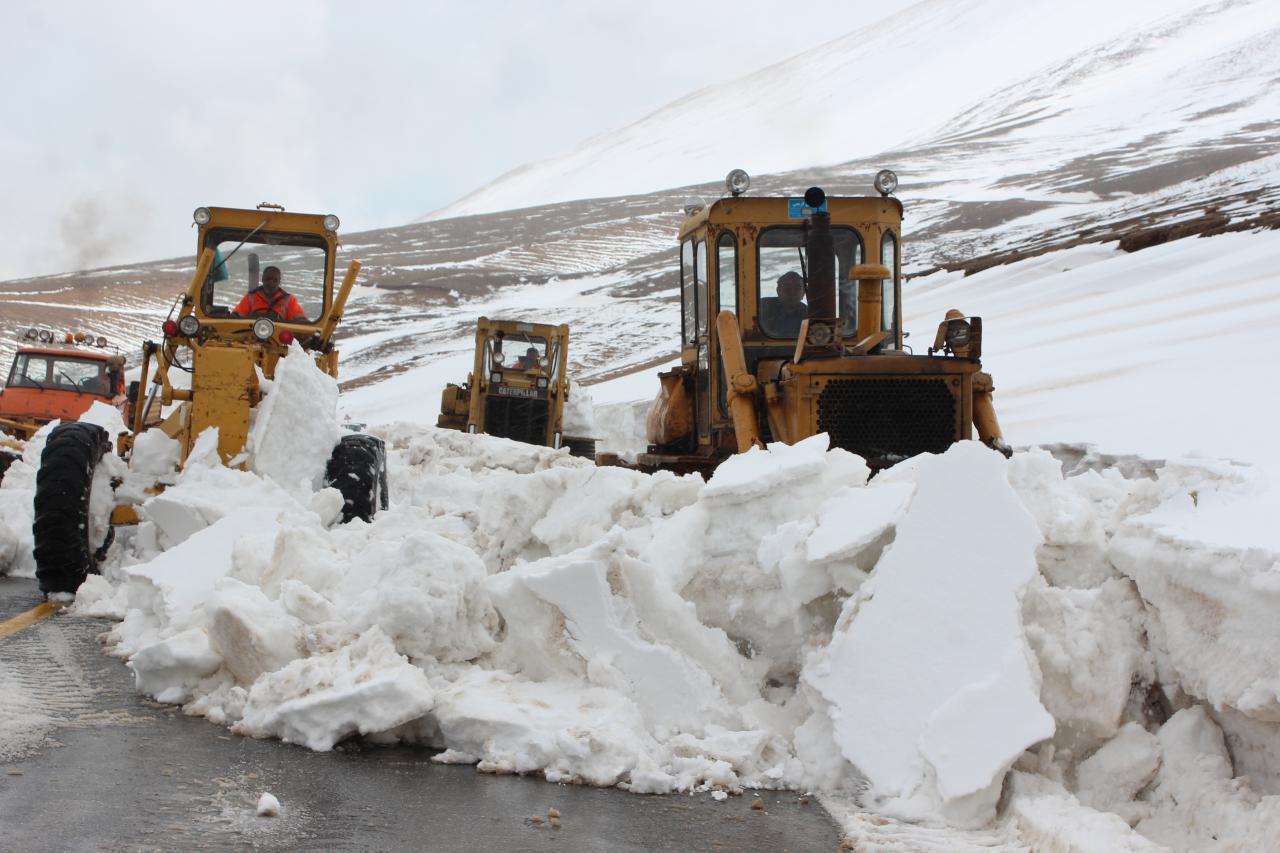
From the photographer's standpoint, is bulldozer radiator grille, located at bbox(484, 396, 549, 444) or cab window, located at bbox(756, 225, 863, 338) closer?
cab window, located at bbox(756, 225, 863, 338)

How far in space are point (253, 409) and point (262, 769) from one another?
4367 mm

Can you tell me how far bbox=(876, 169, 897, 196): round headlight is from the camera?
8.98m

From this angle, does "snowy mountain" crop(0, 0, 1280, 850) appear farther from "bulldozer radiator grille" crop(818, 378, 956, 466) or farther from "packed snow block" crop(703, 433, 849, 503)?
"bulldozer radiator grille" crop(818, 378, 956, 466)

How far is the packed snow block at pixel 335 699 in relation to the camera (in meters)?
4.77

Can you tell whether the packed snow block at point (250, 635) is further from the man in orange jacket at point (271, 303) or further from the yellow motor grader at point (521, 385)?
the yellow motor grader at point (521, 385)

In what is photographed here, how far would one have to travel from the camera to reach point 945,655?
4445 mm

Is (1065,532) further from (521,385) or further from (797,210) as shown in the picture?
(521,385)

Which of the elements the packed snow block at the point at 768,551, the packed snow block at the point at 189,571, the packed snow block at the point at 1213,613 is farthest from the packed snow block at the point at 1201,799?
the packed snow block at the point at 189,571

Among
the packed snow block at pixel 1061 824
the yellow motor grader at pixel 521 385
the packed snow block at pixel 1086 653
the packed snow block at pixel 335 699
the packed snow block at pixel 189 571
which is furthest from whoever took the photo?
the yellow motor grader at pixel 521 385

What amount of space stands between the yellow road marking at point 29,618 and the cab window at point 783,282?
4.56 meters

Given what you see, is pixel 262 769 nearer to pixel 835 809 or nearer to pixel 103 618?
pixel 835 809

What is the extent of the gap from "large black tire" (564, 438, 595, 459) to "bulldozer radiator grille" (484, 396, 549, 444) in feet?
2.47

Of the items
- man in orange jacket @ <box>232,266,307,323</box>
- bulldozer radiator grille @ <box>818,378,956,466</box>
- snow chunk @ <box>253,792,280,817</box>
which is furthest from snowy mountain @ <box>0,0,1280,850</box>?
man in orange jacket @ <box>232,266,307,323</box>

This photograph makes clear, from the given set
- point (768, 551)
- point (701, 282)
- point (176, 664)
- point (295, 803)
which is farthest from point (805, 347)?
point (295, 803)
